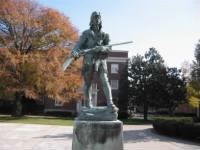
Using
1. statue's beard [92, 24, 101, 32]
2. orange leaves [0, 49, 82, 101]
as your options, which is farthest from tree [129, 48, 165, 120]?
statue's beard [92, 24, 101, 32]

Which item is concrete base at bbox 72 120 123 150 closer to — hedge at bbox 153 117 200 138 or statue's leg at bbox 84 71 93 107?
statue's leg at bbox 84 71 93 107

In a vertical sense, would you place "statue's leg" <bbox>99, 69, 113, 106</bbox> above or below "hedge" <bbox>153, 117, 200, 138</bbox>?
above

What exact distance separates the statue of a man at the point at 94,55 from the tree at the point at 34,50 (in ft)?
76.1

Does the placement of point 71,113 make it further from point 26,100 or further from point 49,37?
point 49,37

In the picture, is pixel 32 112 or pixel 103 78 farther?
pixel 32 112

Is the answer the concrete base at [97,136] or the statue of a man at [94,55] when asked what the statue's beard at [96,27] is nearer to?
the statue of a man at [94,55]

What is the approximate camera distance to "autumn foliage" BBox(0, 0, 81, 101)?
32125mm

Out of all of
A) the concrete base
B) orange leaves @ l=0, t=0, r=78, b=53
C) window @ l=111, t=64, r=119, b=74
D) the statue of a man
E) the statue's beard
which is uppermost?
orange leaves @ l=0, t=0, r=78, b=53

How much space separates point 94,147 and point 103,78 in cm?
165

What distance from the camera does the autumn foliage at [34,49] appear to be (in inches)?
1265

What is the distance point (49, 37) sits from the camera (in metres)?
34.6

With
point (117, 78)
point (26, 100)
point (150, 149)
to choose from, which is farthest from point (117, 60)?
point (150, 149)

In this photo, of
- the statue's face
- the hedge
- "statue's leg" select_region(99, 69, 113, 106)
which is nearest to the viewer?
"statue's leg" select_region(99, 69, 113, 106)

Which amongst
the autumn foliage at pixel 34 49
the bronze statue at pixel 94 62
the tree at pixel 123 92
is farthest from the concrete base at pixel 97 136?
the tree at pixel 123 92
